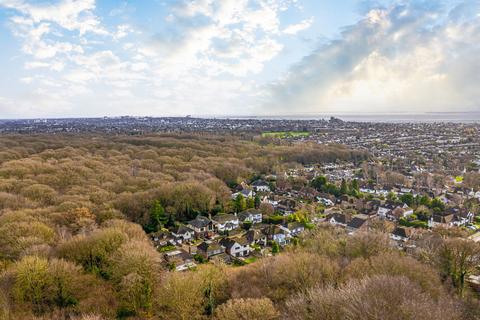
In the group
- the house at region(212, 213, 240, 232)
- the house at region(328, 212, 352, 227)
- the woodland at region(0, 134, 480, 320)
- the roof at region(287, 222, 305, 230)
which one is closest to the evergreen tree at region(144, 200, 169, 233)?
the woodland at region(0, 134, 480, 320)

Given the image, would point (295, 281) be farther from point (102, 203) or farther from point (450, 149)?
point (450, 149)

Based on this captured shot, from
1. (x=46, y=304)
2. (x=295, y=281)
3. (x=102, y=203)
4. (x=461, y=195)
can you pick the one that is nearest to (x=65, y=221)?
(x=102, y=203)

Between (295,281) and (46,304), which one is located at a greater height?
(295,281)

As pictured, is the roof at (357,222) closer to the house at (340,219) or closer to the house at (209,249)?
the house at (340,219)

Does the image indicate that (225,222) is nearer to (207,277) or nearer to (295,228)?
(295,228)

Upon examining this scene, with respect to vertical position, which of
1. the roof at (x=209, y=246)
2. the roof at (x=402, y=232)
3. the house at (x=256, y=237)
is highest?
the roof at (x=402, y=232)

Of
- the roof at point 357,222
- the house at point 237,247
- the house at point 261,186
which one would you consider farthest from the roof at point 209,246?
the house at point 261,186
